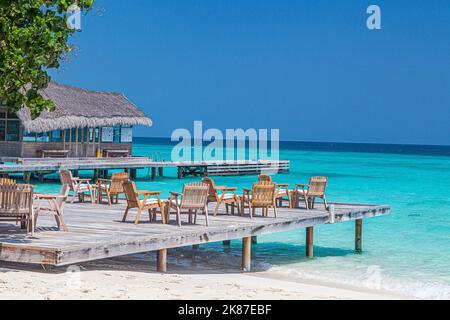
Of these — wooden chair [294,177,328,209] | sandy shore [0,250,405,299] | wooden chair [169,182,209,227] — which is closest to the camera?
sandy shore [0,250,405,299]

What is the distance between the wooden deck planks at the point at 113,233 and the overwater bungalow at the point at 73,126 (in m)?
19.1

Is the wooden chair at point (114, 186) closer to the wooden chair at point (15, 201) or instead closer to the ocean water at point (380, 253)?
the ocean water at point (380, 253)

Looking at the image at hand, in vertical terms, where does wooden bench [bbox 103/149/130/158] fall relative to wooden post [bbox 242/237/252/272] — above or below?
above

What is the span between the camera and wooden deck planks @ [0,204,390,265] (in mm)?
9617

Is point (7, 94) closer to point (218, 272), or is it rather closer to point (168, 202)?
point (168, 202)

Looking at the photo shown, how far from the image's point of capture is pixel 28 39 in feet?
29.4

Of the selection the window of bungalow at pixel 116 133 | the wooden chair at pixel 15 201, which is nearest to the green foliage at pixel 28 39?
the wooden chair at pixel 15 201

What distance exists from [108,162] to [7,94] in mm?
26419

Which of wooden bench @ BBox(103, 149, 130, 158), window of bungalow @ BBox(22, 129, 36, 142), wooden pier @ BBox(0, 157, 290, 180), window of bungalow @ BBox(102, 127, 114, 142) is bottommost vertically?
wooden pier @ BBox(0, 157, 290, 180)

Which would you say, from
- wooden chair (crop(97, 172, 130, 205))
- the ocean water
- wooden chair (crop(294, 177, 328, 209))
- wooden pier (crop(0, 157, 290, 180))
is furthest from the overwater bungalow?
wooden chair (crop(294, 177, 328, 209))

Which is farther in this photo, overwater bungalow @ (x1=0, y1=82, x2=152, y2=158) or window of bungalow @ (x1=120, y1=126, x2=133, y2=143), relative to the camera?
window of bungalow @ (x1=120, y1=126, x2=133, y2=143)

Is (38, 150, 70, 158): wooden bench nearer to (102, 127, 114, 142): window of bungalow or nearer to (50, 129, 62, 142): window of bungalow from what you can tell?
(50, 129, 62, 142): window of bungalow

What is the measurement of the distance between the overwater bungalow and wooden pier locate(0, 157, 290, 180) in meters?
1.10

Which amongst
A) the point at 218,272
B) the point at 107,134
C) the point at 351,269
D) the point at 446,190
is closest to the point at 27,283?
the point at 218,272
